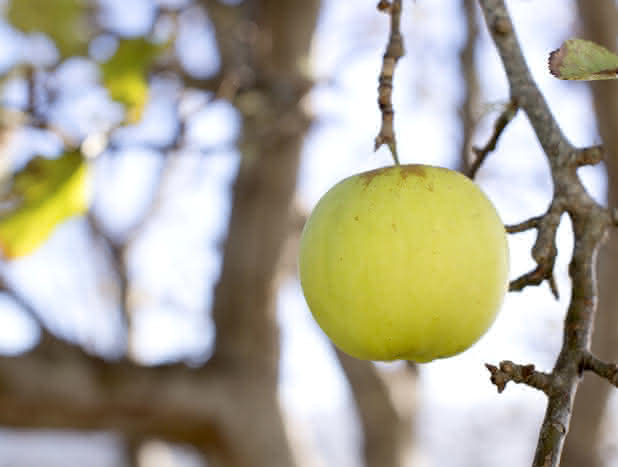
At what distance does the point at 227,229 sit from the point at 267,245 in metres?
0.15

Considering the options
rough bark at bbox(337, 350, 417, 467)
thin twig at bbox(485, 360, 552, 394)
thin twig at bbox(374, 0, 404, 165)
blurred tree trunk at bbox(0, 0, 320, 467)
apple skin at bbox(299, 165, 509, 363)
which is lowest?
rough bark at bbox(337, 350, 417, 467)

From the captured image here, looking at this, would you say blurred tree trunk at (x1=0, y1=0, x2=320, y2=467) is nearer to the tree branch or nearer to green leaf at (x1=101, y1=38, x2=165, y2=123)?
green leaf at (x1=101, y1=38, x2=165, y2=123)

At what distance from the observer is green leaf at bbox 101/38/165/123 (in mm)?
1394

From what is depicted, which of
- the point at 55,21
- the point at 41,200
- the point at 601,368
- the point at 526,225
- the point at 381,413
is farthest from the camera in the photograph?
the point at 381,413

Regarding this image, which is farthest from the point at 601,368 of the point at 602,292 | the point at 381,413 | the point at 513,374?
the point at 381,413

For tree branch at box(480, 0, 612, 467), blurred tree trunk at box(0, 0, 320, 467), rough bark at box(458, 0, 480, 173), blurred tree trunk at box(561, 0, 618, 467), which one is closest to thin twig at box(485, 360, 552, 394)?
tree branch at box(480, 0, 612, 467)

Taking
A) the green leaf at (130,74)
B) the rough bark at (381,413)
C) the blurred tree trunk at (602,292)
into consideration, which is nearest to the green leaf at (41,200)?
the green leaf at (130,74)

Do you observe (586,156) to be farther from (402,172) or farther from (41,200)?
(41,200)

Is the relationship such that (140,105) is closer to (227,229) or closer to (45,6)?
(45,6)

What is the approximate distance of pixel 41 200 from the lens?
129cm

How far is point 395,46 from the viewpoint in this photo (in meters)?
0.58

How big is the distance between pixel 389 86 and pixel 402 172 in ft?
0.25

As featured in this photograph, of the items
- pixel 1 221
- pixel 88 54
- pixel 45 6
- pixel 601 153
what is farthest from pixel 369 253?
pixel 45 6

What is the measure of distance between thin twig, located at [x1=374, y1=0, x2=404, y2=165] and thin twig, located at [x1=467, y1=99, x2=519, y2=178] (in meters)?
0.08
